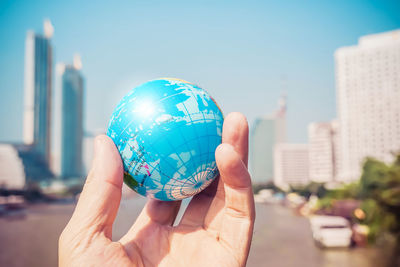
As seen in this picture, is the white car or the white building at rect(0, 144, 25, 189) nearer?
the white car

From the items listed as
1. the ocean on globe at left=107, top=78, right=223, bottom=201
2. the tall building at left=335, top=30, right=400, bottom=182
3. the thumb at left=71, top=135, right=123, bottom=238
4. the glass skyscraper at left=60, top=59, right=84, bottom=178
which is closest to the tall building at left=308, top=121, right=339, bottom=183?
the tall building at left=335, top=30, right=400, bottom=182

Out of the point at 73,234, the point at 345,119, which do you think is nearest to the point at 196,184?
the point at 73,234

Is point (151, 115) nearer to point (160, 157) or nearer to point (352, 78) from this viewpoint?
point (160, 157)

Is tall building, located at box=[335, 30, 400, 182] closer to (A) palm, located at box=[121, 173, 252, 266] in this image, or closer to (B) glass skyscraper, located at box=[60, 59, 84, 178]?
(A) palm, located at box=[121, 173, 252, 266]

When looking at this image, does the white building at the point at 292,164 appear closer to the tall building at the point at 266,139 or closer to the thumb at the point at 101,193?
the tall building at the point at 266,139

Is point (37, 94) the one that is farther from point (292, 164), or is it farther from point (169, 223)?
point (169, 223)

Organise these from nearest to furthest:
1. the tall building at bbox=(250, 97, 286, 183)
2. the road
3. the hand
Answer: the hand, the road, the tall building at bbox=(250, 97, 286, 183)
